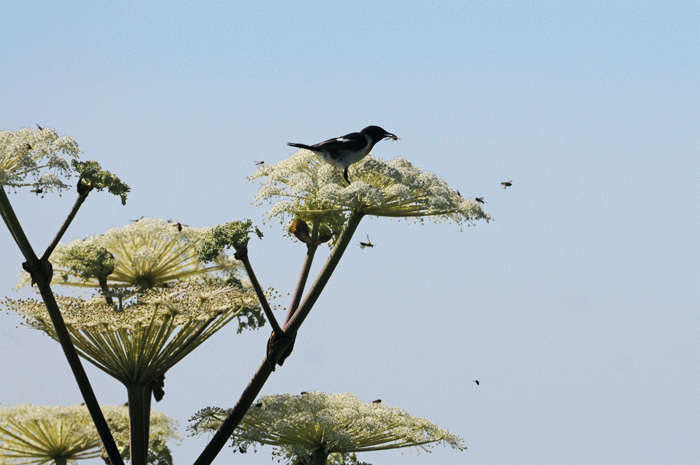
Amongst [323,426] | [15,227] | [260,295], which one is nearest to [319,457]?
[323,426]

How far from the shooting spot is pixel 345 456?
14.8 m

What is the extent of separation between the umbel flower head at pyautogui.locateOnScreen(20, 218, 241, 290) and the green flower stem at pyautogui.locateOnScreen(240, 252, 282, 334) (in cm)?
242

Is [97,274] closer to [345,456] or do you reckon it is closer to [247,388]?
[247,388]

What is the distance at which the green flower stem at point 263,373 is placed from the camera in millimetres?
13234

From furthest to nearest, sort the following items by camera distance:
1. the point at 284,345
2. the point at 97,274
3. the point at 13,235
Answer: the point at 97,274 → the point at 284,345 → the point at 13,235

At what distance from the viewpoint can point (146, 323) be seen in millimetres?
12422

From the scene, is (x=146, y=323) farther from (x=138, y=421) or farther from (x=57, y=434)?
(x=57, y=434)

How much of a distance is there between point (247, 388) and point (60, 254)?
4193mm

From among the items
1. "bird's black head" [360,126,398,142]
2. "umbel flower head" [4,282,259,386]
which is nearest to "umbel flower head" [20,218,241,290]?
"umbel flower head" [4,282,259,386]

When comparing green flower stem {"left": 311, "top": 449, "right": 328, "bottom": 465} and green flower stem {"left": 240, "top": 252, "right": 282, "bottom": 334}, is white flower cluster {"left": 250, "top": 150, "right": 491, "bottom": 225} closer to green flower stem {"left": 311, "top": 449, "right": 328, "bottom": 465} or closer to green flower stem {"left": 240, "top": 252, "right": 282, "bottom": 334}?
green flower stem {"left": 240, "top": 252, "right": 282, "bottom": 334}

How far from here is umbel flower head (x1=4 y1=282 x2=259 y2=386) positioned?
40.9 ft

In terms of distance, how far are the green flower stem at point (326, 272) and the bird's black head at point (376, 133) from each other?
1.30 metres

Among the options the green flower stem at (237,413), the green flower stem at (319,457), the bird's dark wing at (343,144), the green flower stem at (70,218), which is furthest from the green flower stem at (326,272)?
the green flower stem at (70,218)

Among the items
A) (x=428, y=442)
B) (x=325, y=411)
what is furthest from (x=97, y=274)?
(x=428, y=442)
